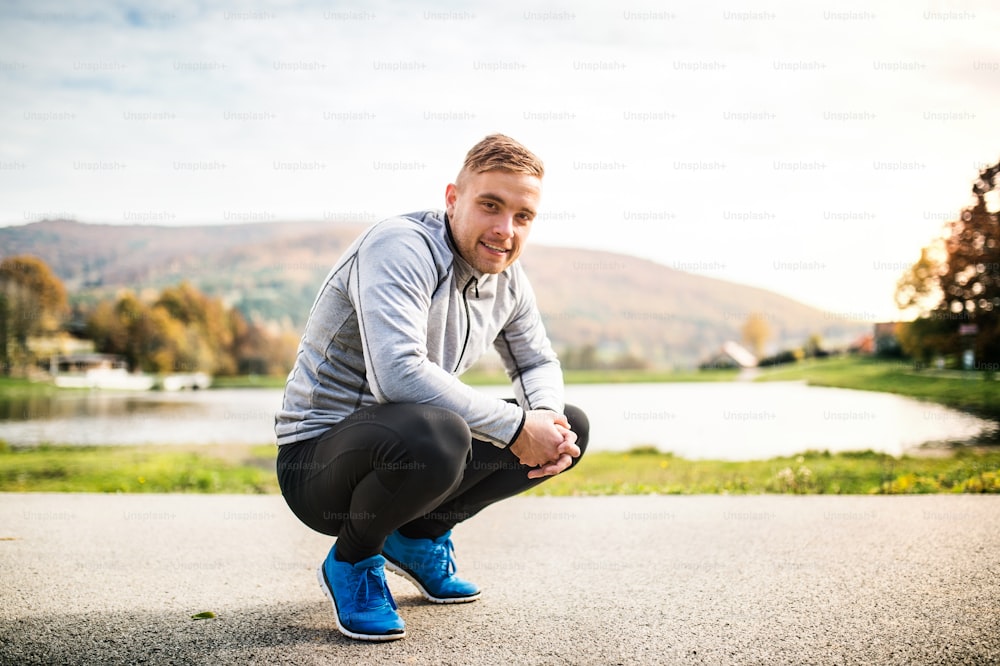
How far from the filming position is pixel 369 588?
8.39ft

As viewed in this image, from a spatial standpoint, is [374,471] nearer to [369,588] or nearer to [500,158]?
[369,588]

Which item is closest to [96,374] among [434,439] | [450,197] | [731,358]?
[731,358]

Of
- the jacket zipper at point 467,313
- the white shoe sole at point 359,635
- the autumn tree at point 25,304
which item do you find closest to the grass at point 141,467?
the autumn tree at point 25,304

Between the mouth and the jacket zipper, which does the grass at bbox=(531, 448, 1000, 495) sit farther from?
the mouth

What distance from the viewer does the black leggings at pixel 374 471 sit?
Answer: 7.64ft

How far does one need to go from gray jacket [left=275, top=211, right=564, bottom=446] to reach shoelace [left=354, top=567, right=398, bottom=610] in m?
0.46

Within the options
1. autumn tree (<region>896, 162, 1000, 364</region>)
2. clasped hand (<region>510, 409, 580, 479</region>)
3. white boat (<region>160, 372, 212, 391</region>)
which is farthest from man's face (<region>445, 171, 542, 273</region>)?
white boat (<region>160, 372, 212, 391</region>)

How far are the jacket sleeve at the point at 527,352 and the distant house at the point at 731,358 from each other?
12842 millimetres

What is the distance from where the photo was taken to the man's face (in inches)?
104

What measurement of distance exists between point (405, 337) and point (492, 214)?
523 mm

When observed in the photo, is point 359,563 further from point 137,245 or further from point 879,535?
point 137,245

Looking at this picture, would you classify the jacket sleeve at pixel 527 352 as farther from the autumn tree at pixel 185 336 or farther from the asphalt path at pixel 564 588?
the autumn tree at pixel 185 336

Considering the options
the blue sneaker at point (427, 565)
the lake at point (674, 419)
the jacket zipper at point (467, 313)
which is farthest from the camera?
the lake at point (674, 419)

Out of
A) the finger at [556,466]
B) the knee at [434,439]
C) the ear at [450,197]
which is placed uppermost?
the ear at [450,197]
